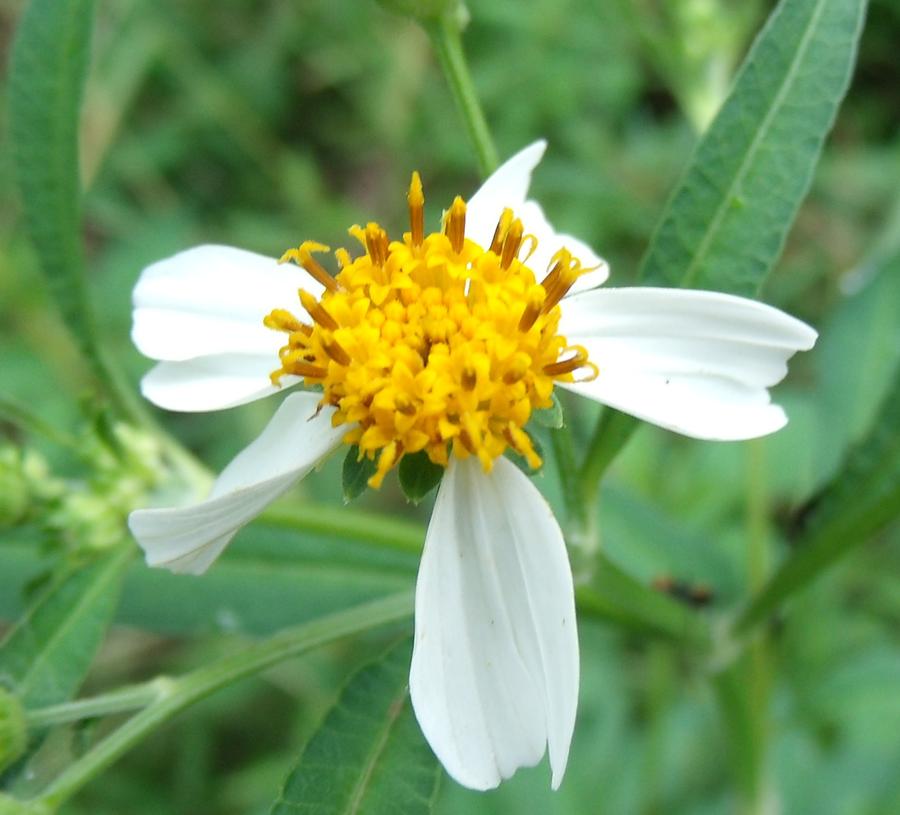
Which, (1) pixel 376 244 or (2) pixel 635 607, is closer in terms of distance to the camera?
(1) pixel 376 244

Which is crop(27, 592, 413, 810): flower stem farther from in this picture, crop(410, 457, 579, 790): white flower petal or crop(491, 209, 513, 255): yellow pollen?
crop(491, 209, 513, 255): yellow pollen

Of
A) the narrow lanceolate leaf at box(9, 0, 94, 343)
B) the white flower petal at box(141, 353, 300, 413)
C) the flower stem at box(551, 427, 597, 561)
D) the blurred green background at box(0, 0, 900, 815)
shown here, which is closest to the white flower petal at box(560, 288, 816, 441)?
the flower stem at box(551, 427, 597, 561)

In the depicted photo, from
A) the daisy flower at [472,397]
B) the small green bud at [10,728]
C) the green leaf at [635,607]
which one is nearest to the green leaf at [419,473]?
the daisy flower at [472,397]

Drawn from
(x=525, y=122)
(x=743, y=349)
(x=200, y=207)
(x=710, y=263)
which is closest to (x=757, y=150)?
(x=710, y=263)

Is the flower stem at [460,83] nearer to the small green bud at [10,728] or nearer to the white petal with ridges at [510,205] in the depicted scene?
the white petal with ridges at [510,205]

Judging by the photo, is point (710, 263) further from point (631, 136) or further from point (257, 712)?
point (631, 136)

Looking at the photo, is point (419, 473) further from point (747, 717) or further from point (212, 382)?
point (747, 717)

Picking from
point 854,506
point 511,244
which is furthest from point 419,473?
point 854,506
